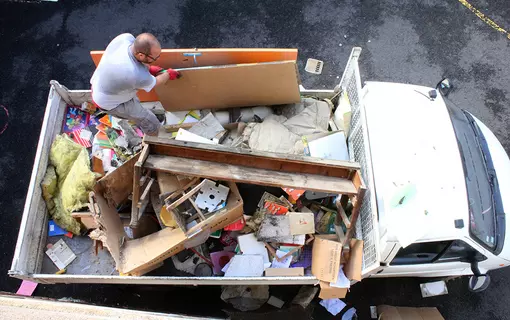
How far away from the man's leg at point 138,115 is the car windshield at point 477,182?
3220 millimetres

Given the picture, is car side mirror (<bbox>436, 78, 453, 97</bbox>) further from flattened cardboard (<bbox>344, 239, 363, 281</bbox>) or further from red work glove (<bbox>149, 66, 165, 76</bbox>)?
red work glove (<bbox>149, 66, 165, 76</bbox>)

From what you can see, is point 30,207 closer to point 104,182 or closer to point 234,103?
point 104,182

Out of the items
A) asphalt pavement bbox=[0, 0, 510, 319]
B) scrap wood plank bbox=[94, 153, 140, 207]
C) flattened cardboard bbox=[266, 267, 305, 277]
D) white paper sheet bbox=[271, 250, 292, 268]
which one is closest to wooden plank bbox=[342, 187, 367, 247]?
flattened cardboard bbox=[266, 267, 305, 277]

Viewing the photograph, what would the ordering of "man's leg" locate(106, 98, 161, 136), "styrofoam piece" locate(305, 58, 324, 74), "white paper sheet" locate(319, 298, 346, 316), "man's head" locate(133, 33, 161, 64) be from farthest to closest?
"styrofoam piece" locate(305, 58, 324, 74) < "white paper sheet" locate(319, 298, 346, 316) < "man's leg" locate(106, 98, 161, 136) < "man's head" locate(133, 33, 161, 64)

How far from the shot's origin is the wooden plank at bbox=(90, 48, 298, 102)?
14.6 feet

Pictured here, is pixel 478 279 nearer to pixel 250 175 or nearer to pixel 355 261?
pixel 355 261

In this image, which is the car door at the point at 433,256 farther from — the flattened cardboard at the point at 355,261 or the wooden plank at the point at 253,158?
the wooden plank at the point at 253,158

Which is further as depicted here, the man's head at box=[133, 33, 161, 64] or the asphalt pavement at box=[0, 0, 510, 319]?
the asphalt pavement at box=[0, 0, 510, 319]

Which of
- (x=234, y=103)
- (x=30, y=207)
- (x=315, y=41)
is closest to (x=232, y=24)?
(x=315, y=41)

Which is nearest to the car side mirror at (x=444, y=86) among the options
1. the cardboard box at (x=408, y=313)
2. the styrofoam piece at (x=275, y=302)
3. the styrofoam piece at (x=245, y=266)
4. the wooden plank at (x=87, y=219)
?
the cardboard box at (x=408, y=313)

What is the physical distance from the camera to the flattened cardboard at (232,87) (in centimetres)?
444

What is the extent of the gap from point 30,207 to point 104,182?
31.2 inches

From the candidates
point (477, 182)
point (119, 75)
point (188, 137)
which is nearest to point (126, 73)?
point (119, 75)

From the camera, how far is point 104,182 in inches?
164
